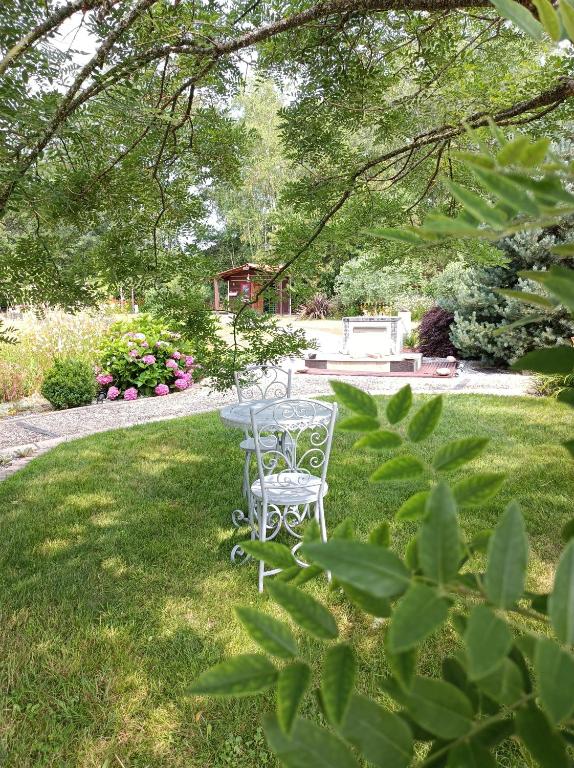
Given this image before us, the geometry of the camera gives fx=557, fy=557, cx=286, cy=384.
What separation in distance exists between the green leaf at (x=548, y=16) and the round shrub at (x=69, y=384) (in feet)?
30.2

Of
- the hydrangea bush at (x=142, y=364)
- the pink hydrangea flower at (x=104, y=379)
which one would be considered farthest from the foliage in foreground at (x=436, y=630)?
the pink hydrangea flower at (x=104, y=379)

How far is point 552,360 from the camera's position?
40 cm

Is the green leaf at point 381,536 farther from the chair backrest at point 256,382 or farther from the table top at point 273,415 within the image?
the table top at point 273,415

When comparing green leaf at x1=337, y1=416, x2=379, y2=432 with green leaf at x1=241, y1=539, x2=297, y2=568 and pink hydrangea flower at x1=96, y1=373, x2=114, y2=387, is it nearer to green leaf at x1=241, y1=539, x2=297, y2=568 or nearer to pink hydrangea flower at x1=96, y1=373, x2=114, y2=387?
green leaf at x1=241, y1=539, x2=297, y2=568

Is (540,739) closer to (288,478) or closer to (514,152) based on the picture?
(514,152)

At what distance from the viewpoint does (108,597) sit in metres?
3.30

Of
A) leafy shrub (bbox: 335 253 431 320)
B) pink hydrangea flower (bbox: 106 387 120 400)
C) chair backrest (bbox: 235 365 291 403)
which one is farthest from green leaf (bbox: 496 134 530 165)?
leafy shrub (bbox: 335 253 431 320)

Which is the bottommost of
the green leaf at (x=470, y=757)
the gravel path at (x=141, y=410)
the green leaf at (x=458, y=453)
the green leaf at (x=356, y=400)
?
the gravel path at (x=141, y=410)

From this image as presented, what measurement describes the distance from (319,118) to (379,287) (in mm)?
17649

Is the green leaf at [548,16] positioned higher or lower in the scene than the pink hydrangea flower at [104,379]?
higher

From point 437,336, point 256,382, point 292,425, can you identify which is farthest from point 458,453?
point 437,336

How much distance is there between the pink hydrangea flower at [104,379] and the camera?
9.76 m

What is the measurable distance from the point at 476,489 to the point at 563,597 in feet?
0.47

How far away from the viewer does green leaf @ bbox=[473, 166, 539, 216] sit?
0.31 meters
